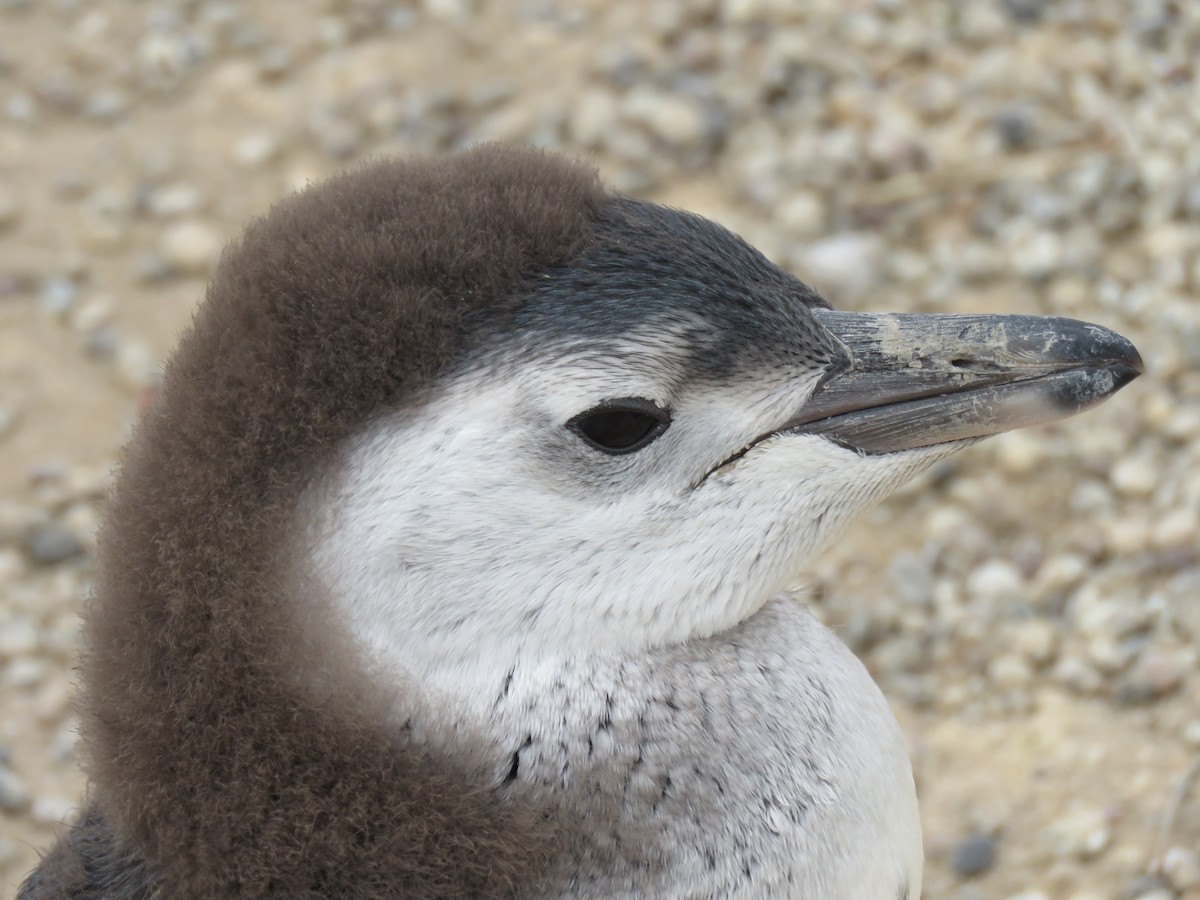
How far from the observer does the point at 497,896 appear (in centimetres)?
200

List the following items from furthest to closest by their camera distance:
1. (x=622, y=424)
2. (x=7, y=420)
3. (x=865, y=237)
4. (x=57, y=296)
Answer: (x=57, y=296) → (x=865, y=237) → (x=7, y=420) → (x=622, y=424)

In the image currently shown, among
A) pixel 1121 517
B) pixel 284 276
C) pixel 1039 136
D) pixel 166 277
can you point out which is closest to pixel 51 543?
pixel 166 277

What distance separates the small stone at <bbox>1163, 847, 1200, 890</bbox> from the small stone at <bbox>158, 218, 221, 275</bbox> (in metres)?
3.53

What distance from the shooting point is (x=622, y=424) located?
7.08 feet

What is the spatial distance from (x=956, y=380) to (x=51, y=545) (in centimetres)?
298

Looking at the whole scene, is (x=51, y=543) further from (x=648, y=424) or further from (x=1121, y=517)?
(x=1121, y=517)

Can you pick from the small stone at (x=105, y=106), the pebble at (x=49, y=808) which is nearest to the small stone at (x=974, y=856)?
the pebble at (x=49, y=808)

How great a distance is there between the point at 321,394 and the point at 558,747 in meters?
0.59

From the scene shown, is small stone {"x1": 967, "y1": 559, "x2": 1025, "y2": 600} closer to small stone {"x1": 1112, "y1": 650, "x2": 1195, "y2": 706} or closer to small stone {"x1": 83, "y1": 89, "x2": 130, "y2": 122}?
small stone {"x1": 1112, "y1": 650, "x2": 1195, "y2": 706}

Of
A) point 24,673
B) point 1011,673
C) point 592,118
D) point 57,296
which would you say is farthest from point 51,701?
point 592,118

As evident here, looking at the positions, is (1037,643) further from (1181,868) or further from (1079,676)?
(1181,868)

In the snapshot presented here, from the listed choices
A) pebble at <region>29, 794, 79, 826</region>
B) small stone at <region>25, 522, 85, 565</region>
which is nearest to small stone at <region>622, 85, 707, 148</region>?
small stone at <region>25, 522, 85, 565</region>

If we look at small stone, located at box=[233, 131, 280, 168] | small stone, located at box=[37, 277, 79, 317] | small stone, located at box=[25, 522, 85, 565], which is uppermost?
small stone, located at box=[233, 131, 280, 168]

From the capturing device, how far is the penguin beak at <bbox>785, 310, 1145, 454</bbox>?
2.31 metres
